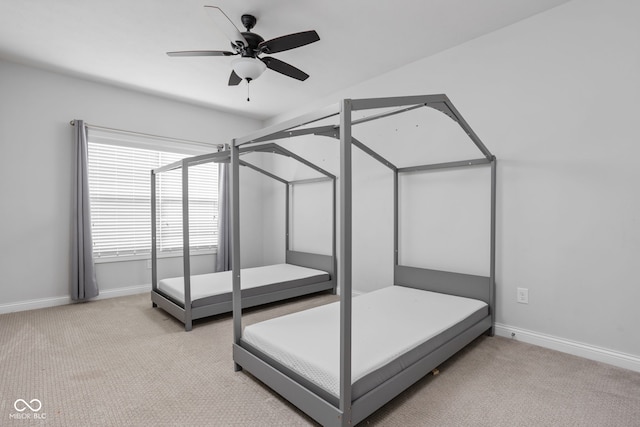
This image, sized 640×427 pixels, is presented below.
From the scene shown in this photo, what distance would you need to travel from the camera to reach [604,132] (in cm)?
218

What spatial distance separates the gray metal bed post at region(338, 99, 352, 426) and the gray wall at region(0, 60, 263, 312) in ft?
12.1

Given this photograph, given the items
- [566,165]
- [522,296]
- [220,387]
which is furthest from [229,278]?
[566,165]

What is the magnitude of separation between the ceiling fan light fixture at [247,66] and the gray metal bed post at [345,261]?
1.41 meters

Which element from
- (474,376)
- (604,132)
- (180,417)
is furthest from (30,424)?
(604,132)

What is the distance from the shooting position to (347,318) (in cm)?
141

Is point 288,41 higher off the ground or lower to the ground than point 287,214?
higher

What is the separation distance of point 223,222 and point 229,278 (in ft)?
4.14

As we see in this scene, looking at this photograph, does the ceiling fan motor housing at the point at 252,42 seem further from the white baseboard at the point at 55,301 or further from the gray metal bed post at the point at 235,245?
the white baseboard at the point at 55,301

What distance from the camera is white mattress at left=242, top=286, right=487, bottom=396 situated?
1.59m

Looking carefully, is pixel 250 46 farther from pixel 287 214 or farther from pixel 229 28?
pixel 287 214

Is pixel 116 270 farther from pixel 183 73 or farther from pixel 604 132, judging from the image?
pixel 604 132

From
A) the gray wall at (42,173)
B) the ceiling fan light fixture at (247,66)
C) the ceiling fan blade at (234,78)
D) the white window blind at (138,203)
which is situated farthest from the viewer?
the white window blind at (138,203)

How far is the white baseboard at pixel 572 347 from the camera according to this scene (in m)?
2.10

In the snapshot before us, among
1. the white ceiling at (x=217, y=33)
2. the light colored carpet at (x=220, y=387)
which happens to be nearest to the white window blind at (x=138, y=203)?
the white ceiling at (x=217, y=33)
